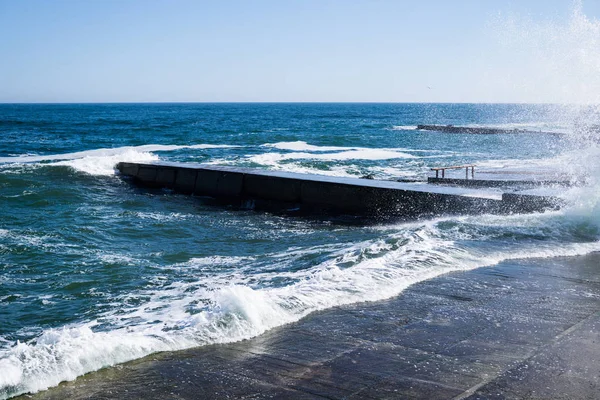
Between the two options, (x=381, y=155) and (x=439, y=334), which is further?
(x=381, y=155)

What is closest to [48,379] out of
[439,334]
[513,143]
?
[439,334]

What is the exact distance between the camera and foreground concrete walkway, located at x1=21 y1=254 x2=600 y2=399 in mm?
4652

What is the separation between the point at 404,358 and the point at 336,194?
9.92m

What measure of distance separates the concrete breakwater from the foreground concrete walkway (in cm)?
581

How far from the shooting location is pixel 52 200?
57.9 feet

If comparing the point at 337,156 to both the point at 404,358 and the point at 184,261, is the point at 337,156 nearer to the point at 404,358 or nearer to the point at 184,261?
the point at 184,261

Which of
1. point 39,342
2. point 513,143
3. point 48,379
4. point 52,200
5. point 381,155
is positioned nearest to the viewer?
point 48,379

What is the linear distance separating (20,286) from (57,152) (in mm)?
29032

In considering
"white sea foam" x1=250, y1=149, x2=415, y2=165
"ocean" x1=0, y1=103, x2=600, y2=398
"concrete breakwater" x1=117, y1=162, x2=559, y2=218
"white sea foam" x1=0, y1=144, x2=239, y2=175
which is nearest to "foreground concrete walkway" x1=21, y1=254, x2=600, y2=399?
"ocean" x1=0, y1=103, x2=600, y2=398

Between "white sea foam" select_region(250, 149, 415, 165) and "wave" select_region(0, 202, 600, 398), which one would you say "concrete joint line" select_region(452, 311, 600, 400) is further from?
"white sea foam" select_region(250, 149, 415, 165)

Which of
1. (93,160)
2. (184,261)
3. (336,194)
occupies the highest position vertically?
(336,194)

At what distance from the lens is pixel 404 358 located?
17.3 ft

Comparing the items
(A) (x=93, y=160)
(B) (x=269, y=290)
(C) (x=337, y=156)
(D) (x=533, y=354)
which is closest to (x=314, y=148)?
(C) (x=337, y=156)

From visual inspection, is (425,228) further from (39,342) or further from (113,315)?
(39,342)
